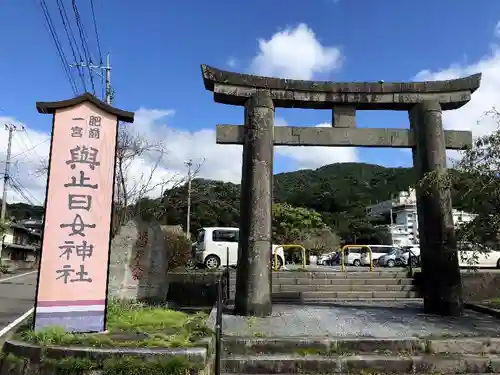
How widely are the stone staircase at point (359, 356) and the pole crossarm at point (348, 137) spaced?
14.6 ft

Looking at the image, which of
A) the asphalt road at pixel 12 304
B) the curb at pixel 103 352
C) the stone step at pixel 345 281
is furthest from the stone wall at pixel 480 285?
the asphalt road at pixel 12 304

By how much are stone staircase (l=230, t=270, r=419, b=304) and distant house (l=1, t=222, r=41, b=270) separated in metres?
32.7

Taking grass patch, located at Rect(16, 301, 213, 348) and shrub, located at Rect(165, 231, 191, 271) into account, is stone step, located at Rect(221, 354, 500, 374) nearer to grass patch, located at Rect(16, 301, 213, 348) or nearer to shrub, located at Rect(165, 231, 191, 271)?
grass patch, located at Rect(16, 301, 213, 348)

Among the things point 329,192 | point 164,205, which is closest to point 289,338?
point 164,205

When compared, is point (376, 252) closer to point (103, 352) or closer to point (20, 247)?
point (103, 352)

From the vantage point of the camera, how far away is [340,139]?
29.9ft

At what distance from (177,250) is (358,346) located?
41.4 ft

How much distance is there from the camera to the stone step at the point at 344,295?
498 inches

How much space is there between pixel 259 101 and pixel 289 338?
4.98 meters

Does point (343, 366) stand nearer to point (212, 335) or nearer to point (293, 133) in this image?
point (212, 335)

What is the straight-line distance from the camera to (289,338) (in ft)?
20.1

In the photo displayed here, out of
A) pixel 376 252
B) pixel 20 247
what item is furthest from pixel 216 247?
pixel 20 247

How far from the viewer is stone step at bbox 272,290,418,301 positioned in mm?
12641

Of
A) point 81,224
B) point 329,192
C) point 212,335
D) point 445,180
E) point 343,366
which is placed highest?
point 329,192
